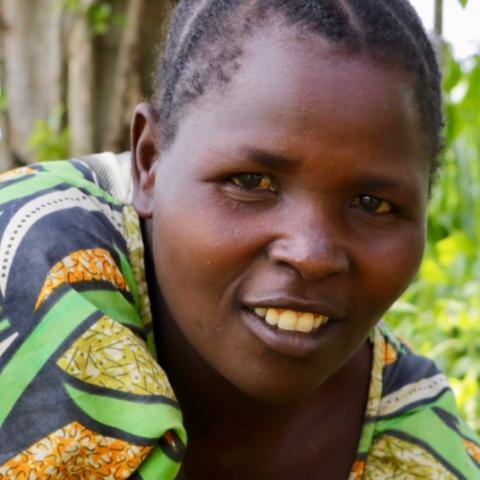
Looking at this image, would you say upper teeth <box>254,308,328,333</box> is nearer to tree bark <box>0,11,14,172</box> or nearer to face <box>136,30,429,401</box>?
face <box>136,30,429,401</box>

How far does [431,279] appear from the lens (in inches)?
133

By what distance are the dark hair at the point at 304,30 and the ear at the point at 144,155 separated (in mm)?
37

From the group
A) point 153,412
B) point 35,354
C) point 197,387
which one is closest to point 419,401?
point 197,387

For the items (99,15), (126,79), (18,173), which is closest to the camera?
(18,173)

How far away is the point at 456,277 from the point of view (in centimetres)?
342

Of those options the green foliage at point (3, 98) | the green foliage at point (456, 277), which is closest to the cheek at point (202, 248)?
the green foliage at point (456, 277)

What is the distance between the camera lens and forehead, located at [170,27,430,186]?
5.33 feet

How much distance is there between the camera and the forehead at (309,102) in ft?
5.33

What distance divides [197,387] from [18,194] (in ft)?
1.56

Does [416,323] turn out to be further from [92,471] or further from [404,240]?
[92,471]

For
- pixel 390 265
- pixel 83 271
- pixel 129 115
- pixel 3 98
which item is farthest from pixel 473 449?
pixel 3 98

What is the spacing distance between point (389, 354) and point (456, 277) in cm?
131

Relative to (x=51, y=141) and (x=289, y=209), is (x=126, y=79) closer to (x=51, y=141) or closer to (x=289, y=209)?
(x=51, y=141)

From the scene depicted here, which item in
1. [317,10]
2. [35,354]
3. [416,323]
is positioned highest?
[317,10]
